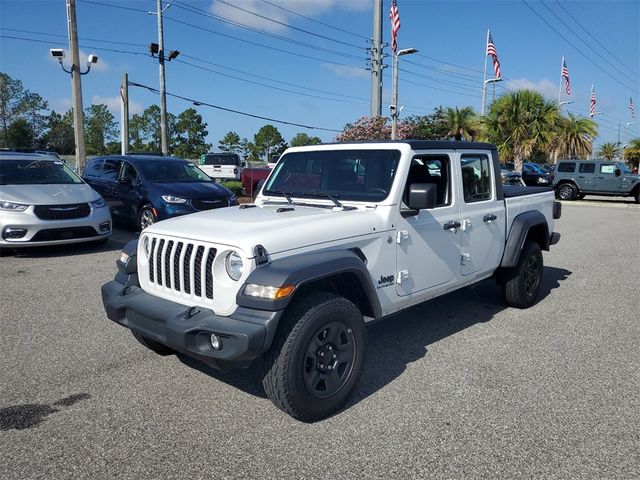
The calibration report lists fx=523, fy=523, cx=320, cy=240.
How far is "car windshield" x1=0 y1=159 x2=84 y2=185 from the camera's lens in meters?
8.95

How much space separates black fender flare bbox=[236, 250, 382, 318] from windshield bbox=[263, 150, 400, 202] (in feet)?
2.53

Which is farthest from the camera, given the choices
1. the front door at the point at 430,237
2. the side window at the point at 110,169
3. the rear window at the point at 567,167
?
the rear window at the point at 567,167

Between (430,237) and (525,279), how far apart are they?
215cm

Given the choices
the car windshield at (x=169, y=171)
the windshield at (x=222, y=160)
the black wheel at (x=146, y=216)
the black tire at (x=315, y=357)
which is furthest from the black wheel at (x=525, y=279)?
the windshield at (x=222, y=160)

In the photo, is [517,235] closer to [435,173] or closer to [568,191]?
[435,173]

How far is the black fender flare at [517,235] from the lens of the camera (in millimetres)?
5461

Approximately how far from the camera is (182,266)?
3.45 meters

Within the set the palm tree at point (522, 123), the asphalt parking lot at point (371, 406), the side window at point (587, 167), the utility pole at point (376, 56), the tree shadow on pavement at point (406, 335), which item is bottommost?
the asphalt parking lot at point (371, 406)

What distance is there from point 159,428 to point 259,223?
4.77 feet

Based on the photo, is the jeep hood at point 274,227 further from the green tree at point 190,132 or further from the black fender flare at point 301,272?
the green tree at point 190,132

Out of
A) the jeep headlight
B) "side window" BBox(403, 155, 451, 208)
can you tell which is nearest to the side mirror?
"side window" BBox(403, 155, 451, 208)

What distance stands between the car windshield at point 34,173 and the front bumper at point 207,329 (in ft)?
22.3

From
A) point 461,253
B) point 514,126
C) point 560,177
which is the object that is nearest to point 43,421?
point 461,253

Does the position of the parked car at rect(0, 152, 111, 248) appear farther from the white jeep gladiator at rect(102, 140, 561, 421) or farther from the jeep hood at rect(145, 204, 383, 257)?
the jeep hood at rect(145, 204, 383, 257)
